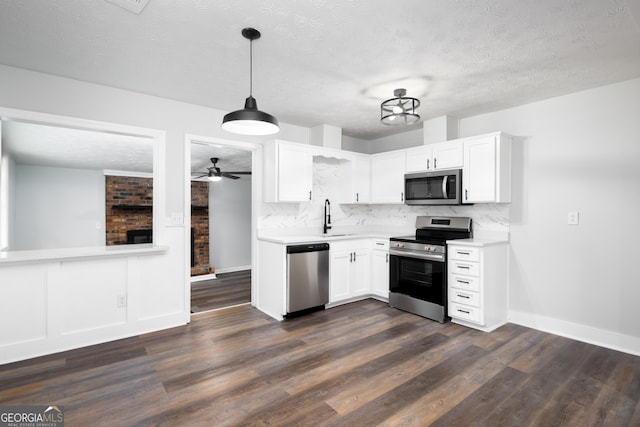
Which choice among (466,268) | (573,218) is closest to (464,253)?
(466,268)

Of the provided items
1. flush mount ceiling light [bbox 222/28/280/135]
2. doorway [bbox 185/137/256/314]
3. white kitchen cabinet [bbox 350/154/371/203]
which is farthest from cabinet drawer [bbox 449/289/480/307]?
doorway [bbox 185/137/256/314]

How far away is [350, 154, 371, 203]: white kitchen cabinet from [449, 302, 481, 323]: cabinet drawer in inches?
77.3

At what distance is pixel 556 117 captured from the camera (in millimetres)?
3367

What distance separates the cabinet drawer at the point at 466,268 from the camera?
338 centimetres

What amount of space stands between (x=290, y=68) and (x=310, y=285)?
94.0 inches

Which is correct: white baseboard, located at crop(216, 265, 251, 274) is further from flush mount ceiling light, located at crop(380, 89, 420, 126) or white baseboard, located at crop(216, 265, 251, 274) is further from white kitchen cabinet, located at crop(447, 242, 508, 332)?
flush mount ceiling light, located at crop(380, 89, 420, 126)

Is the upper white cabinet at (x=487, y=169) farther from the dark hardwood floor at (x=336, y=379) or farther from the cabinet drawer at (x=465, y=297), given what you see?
the dark hardwood floor at (x=336, y=379)

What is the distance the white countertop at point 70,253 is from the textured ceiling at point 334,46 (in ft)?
5.29

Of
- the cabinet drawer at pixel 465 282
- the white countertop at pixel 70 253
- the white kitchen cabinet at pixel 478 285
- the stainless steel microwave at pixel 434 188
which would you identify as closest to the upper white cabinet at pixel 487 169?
the stainless steel microwave at pixel 434 188

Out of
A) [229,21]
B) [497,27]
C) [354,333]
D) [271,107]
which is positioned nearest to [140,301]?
[354,333]

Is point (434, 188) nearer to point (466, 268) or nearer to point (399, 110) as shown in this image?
point (466, 268)

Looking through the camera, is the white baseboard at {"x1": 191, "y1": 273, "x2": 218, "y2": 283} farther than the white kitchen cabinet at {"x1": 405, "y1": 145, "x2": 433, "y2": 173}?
Yes

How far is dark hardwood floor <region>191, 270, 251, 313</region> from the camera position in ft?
14.5

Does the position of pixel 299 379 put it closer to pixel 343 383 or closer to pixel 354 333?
pixel 343 383
